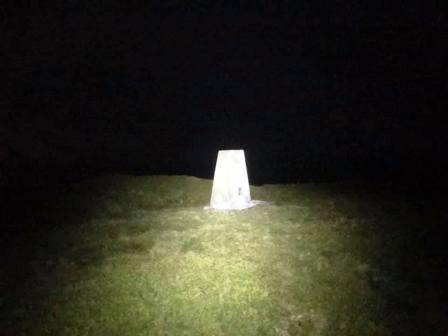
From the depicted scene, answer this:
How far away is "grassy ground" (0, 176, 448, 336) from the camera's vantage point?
13375 mm

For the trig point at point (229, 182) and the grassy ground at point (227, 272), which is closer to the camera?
the grassy ground at point (227, 272)

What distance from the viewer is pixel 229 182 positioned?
2636 cm

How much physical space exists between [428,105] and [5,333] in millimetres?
77549

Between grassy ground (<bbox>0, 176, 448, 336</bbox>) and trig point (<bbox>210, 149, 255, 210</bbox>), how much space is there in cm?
165

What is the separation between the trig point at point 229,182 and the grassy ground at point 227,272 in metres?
1.65

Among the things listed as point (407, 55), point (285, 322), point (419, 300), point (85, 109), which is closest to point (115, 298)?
point (285, 322)

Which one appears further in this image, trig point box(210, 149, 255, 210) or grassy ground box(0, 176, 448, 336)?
trig point box(210, 149, 255, 210)

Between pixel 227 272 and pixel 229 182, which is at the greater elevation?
pixel 229 182

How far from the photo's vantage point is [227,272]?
1623cm

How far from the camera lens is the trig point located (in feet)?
86.6

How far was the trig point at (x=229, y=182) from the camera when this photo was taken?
86.6ft

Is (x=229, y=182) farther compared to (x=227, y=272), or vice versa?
(x=229, y=182)

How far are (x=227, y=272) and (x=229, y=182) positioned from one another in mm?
10445

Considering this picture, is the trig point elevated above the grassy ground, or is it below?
above
